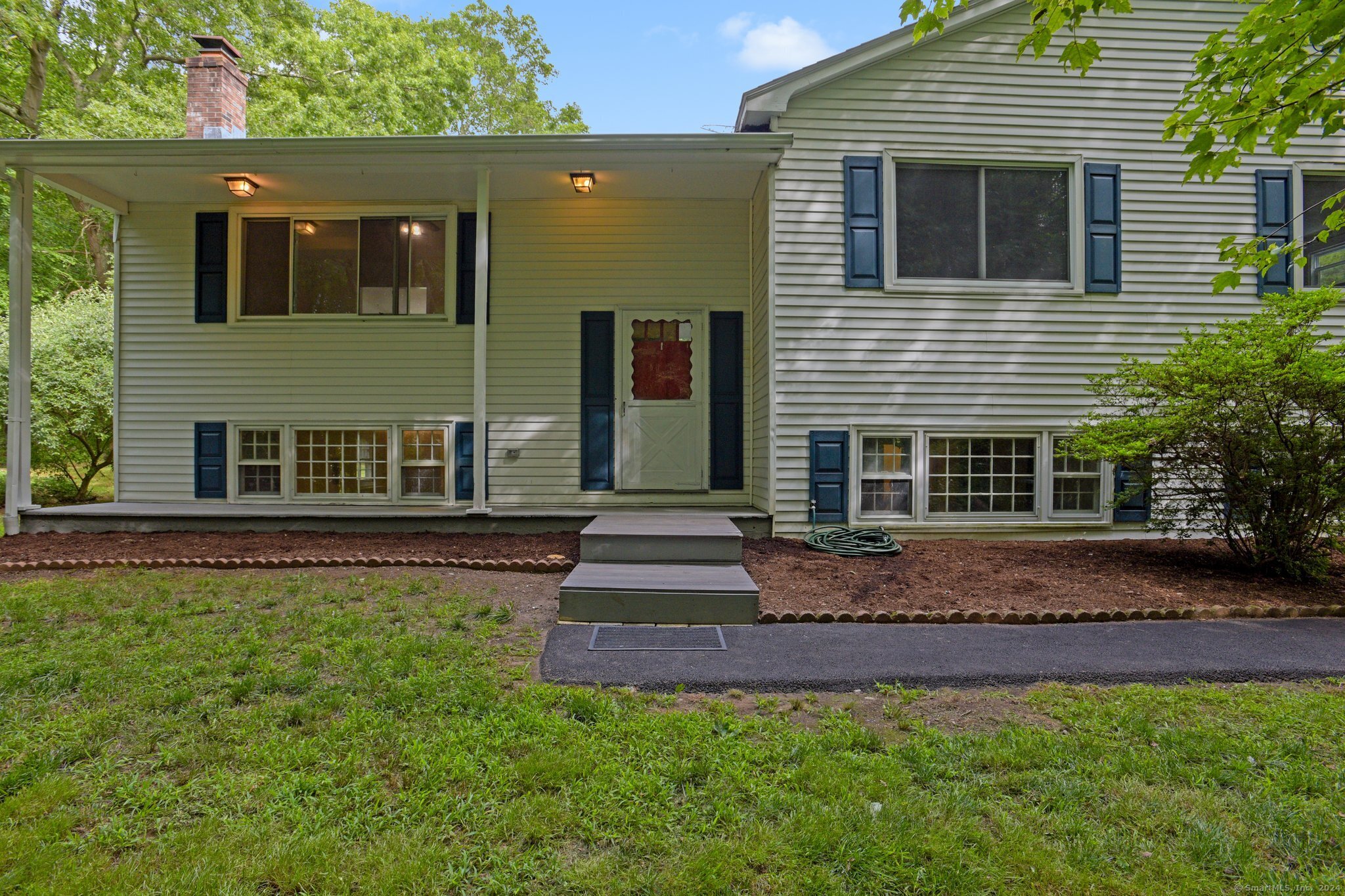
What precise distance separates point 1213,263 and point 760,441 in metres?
4.57

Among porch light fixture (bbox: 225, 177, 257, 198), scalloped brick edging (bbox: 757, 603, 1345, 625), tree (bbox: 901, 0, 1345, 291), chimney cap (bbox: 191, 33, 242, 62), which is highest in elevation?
chimney cap (bbox: 191, 33, 242, 62)

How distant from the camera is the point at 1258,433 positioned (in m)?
5.05

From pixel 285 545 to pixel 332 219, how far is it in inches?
148

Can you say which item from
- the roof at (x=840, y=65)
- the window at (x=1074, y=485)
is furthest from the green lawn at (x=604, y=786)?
the roof at (x=840, y=65)

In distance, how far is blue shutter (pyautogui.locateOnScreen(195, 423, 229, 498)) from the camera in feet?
25.5

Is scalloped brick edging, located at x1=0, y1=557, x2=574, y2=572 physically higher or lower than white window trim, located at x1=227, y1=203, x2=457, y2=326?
lower

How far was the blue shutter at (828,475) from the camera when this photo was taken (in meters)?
6.62

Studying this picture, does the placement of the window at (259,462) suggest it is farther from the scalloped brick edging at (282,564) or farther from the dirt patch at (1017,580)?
the dirt patch at (1017,580)

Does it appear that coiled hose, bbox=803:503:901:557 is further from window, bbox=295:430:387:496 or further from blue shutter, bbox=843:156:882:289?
window, bbox=295:430:387:496

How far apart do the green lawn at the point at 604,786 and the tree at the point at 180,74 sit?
42.4 feet

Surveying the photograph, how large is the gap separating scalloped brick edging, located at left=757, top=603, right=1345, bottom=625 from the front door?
11.2 feet

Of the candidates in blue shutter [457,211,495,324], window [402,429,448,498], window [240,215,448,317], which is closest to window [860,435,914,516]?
blue shutter [457,211,495,324]

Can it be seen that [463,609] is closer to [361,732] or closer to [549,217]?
[361,732]

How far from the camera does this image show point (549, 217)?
7.74 m
